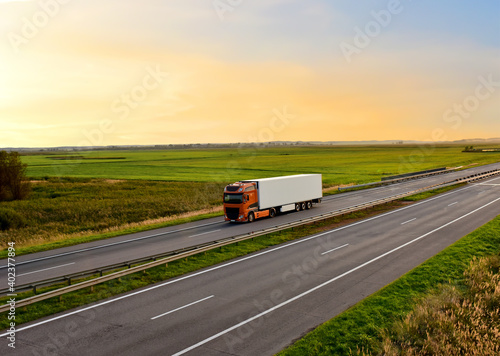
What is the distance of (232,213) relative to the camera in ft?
113

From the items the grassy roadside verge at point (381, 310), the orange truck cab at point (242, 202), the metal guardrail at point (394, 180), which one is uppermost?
the orange truck cab at point (242, 202)

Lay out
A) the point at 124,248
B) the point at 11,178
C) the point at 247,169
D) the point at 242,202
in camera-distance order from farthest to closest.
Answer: the point at 247,169 < the point at 11,178 < the point at 242,202 < the point at 124,248

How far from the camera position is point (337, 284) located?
709 inches

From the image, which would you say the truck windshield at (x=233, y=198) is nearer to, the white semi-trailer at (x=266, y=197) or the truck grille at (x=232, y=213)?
the white semi-trailer at (x=266, y=197)

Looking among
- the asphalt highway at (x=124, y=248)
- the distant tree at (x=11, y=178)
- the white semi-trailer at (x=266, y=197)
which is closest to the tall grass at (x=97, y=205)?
the distant tree at (x=11, y=178)

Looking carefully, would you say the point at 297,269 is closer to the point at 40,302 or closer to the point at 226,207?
the point at 40,302

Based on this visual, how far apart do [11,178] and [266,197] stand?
41423 millimetres

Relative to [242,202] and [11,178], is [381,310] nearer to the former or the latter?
[242,202]

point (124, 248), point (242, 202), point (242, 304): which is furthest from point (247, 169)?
point (242, 304)

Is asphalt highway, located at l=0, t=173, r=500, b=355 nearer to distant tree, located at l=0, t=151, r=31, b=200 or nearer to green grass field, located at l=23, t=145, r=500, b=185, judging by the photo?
green grass field, located at l=23, t=145, r=500, b=185

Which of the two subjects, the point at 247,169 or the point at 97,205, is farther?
the point at 247,169

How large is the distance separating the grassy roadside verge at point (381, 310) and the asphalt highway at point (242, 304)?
24.3 inches

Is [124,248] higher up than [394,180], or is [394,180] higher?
[394,180]

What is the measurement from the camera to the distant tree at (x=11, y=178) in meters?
56.5
